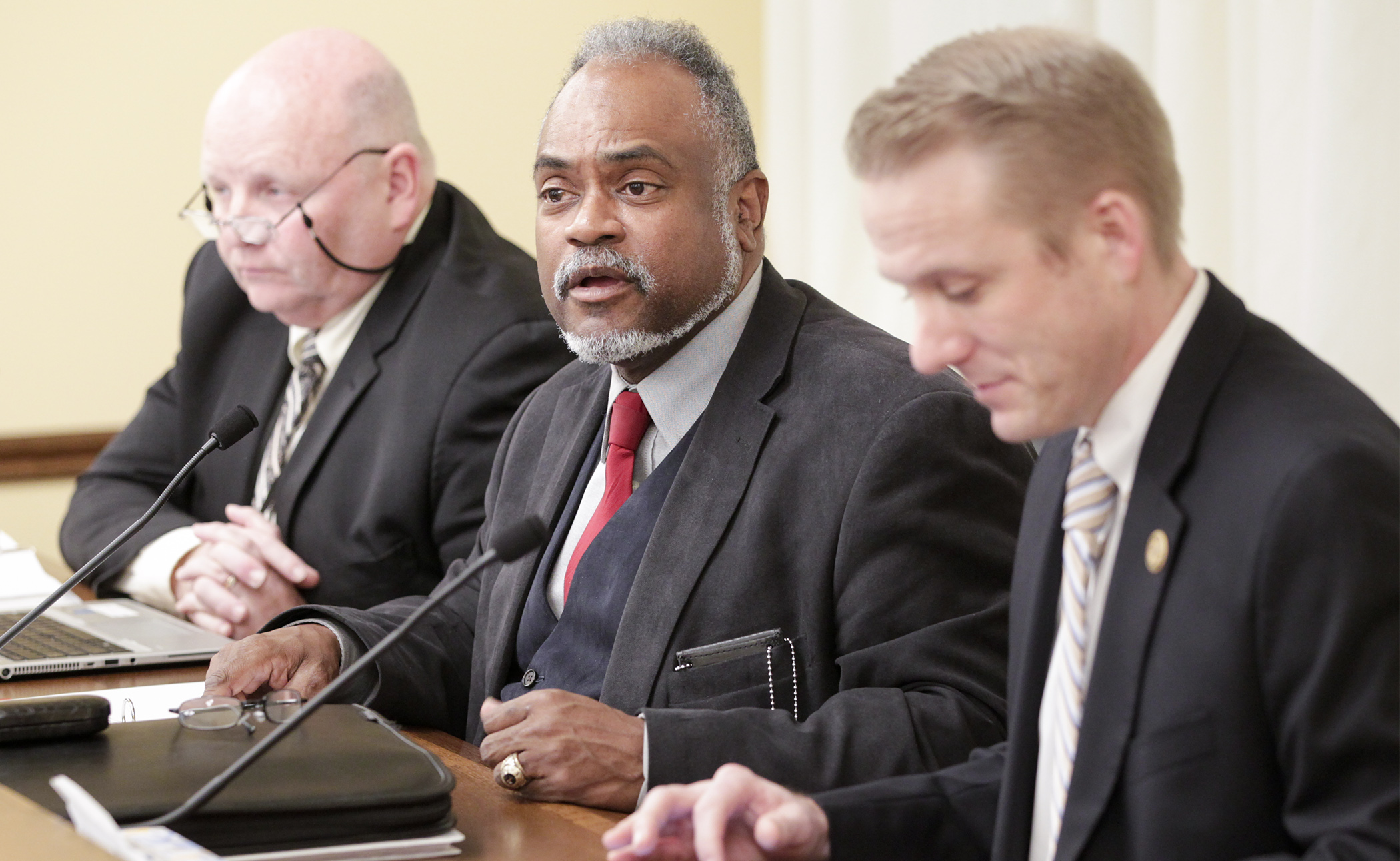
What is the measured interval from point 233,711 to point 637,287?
0.69 metres

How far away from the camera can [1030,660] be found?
1208mm

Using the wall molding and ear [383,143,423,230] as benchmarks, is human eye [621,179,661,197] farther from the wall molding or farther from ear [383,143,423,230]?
the wall molding

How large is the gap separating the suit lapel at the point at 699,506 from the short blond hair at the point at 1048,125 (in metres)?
0.66

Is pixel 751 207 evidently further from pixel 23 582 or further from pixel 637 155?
pixel 23 582

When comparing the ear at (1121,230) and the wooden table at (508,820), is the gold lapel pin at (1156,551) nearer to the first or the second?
the ear at (1121,230)

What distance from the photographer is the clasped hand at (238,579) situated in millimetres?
2400

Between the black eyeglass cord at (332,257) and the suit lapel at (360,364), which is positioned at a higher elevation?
the black eyeglass cord at (332,257)

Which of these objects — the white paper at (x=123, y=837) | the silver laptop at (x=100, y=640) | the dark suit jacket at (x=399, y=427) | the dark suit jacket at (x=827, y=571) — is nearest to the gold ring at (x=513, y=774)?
the dark suit jacket at (x=827, y=571)

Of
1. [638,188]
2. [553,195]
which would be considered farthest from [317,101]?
[638,188]

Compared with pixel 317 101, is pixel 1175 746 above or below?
below

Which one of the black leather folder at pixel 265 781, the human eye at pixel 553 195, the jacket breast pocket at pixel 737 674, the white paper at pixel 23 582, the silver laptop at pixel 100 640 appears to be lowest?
the white paper at pixel 23 582

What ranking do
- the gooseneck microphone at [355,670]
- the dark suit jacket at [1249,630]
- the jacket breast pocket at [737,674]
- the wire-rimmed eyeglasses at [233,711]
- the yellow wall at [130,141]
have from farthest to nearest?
the yellow wall at [130,141] → the jacket breast pocket at [737,674] → the wire-rimmed eyeglasses at [233,711] → the gooseneck microphone at [355,670] → the dark suit jacket at [1249,630]

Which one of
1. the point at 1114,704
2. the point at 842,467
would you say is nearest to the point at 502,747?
the point at 842,467

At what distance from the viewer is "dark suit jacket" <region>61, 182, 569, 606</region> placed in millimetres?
2521
